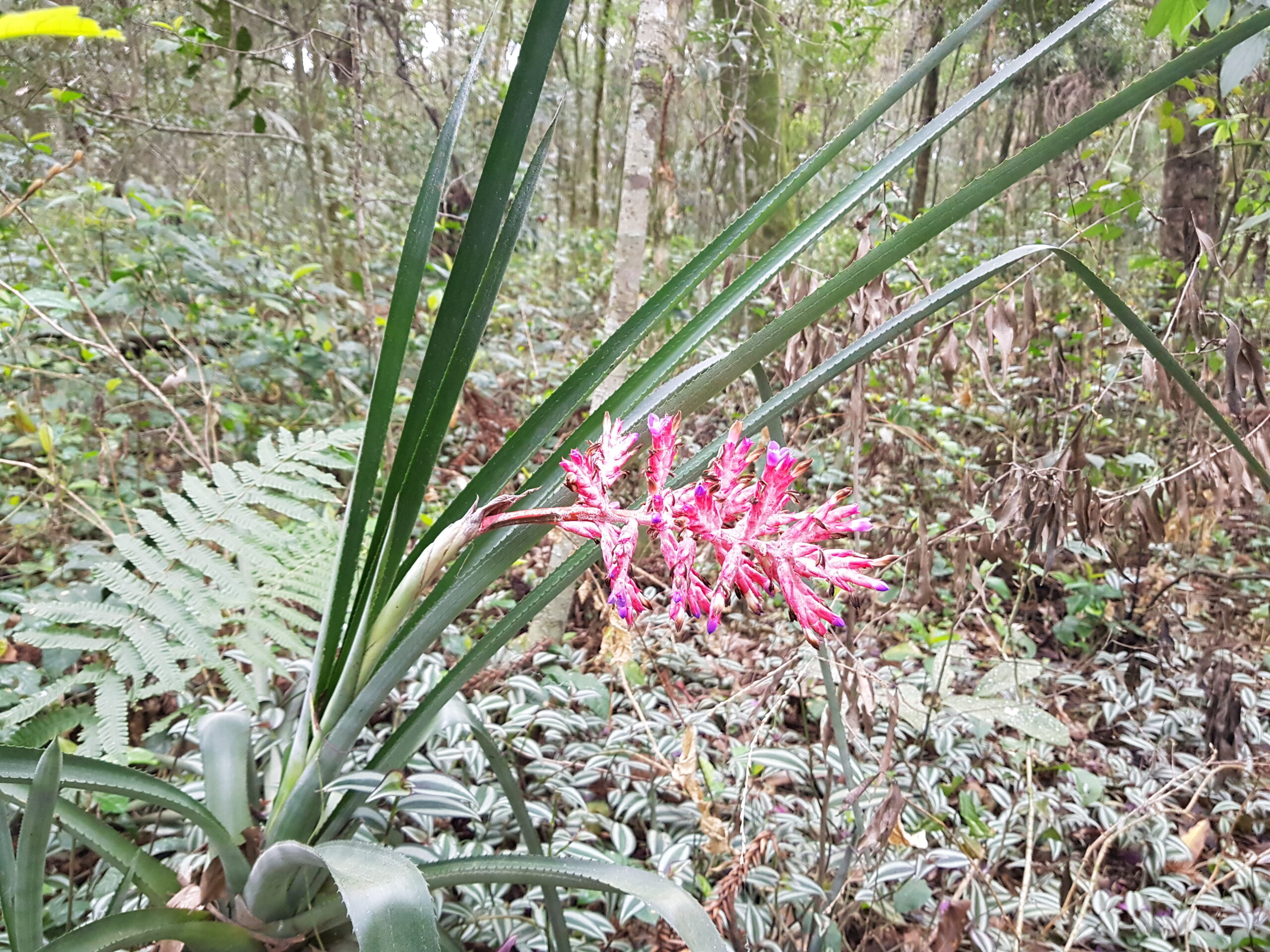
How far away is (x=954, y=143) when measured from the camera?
10406mm

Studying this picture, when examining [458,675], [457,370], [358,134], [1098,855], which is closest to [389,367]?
[457,370]

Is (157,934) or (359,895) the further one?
(157,934)

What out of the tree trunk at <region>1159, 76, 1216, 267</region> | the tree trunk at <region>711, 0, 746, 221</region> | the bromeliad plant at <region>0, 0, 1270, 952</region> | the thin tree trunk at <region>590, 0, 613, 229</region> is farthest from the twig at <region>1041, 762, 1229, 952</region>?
the thin tree trunk at <region>590, 0, 613, 229</region>

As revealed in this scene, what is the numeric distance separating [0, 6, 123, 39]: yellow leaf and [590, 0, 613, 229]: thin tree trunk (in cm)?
596

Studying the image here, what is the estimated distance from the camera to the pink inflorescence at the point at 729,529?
20.7 inches

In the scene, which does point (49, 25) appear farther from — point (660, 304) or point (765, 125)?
point (765, 125)

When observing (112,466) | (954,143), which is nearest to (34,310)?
(112,466)

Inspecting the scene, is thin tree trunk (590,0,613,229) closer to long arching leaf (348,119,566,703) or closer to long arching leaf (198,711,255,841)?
long arching leaf (348,119,566,703)

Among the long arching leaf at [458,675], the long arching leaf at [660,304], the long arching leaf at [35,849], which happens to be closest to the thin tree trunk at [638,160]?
the long arching leaf at [458,675]

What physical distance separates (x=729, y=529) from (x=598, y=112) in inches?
296

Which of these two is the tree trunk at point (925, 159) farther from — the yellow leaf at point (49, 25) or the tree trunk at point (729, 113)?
the yellow leaf at point (49, 25)

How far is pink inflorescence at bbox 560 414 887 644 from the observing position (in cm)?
52

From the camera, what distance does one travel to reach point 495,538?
85 centimetres

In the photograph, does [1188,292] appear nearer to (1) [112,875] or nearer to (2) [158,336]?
(1) [112,875]
